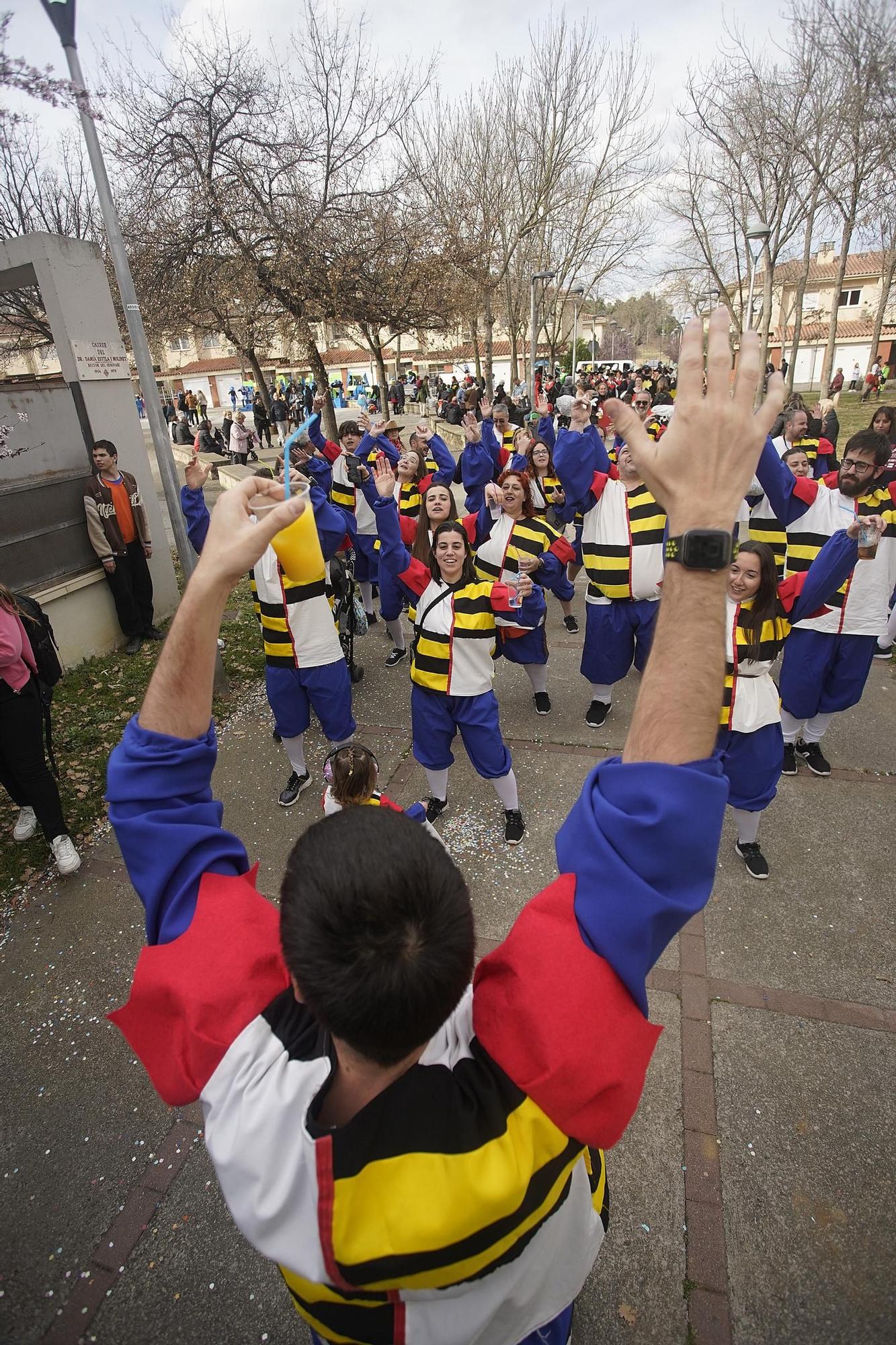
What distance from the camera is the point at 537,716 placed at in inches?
218

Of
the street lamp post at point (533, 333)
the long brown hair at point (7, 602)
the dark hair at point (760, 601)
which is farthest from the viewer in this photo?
the street lamp post at point (533, 333)

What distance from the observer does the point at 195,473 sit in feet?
14.0

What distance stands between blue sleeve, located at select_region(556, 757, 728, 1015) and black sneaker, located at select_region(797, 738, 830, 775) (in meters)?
4.17

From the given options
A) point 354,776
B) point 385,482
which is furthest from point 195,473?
point 354,776

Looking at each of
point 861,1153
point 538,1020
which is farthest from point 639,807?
Answer: point 861,1153

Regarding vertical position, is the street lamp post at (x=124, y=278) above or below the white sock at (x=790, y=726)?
above

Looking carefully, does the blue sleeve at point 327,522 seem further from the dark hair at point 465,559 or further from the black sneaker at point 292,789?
the black sneaker at point 292,789

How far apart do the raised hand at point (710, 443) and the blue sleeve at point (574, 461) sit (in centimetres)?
378

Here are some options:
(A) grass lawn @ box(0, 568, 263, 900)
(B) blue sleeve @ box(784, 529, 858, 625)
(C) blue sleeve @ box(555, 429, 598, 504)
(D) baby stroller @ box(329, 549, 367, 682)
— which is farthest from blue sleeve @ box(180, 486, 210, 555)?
(B) blue sleeve @ box(784, 529, 858, 625)

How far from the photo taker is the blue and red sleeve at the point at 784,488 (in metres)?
4.46

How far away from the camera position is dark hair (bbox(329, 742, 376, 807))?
3.06 meters

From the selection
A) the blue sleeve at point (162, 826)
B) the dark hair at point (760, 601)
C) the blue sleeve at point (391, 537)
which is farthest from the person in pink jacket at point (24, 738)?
the dark hair at point (760, 601)

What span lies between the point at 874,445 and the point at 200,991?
4.60 meters

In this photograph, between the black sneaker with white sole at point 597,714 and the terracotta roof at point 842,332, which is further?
the terracotta roof at point 842,332
